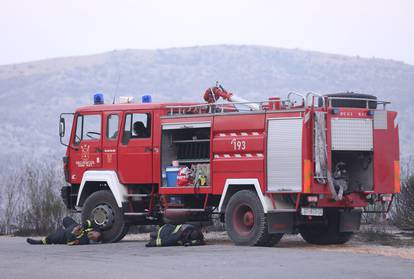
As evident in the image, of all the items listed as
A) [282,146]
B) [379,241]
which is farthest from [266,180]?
[379,241]

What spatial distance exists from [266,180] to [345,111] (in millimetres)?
1880

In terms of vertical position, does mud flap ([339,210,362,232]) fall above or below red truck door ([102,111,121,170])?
below

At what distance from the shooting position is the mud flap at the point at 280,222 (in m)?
18.2

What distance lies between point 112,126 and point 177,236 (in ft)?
11.8

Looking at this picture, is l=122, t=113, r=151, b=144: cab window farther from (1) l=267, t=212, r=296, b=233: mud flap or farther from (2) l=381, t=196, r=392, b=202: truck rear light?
(2) l=381, t=196, r=392, b=202: truck rear light

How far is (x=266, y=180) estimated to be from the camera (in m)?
18.3

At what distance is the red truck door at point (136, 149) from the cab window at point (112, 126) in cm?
21

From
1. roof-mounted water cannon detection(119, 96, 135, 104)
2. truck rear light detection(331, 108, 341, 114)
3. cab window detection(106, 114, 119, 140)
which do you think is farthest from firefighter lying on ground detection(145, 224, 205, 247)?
roof-mounted water cannon detection(119, 96, 135, 104)

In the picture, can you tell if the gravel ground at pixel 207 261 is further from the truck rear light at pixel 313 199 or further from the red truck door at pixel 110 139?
the red truck door at pixel 110 139

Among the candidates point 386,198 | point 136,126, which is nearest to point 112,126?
point 136,126

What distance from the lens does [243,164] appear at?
18.7 m

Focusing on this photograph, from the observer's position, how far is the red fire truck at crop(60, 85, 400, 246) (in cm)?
1802

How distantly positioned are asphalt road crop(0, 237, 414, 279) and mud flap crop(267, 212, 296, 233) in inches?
21.1

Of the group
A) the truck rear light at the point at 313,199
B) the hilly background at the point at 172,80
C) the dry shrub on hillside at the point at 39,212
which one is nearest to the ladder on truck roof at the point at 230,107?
the truck rear light at the point at 313,199
